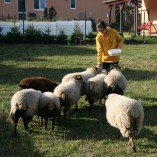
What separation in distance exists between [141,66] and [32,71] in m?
4.36

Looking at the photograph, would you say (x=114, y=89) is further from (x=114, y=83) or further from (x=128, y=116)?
(x=128, y=116)

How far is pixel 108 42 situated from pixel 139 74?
14.6 feet

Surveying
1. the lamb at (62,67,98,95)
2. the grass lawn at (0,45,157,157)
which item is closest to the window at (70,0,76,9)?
the grass lawn at (0,45,157,157)

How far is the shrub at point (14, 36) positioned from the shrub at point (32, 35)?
377mm

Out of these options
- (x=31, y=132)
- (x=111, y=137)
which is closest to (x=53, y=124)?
(x=31, y=132)

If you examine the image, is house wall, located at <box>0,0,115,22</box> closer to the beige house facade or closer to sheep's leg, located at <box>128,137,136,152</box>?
the beige house facade

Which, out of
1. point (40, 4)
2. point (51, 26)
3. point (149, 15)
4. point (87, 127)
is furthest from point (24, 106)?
point (40, 4)

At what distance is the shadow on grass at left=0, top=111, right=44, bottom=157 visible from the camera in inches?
250

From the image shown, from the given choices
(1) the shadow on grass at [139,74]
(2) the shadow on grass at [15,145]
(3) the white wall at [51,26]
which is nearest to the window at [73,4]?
(3) the white wall at [51,26]

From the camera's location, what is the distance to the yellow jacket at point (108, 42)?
9.77 metres

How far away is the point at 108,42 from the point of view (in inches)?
387

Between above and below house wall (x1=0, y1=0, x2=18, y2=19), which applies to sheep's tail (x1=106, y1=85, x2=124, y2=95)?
below

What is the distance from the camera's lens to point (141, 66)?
16.2 m

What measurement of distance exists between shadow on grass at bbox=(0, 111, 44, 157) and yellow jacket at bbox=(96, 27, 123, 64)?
3258 millimetres
